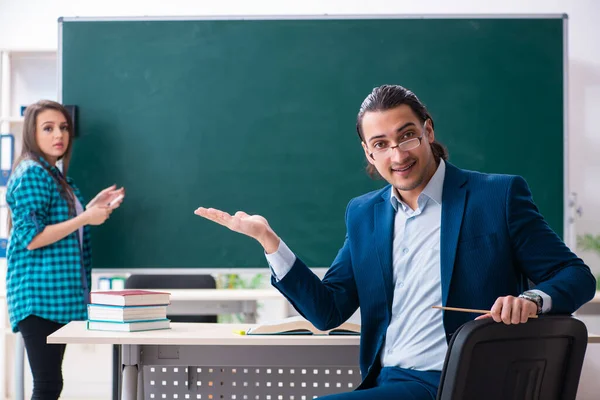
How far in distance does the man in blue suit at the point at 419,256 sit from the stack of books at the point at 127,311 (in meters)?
0.62

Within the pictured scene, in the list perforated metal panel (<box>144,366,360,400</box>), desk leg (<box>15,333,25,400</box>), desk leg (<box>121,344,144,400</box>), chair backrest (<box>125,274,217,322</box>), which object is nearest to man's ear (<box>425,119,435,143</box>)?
perforated metal panel (<box>144,366,360,400</box>)

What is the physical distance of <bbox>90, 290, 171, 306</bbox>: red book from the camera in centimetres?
236

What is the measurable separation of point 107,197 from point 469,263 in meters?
2.07

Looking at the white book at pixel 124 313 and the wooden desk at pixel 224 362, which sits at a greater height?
the white book at pixel 124 313

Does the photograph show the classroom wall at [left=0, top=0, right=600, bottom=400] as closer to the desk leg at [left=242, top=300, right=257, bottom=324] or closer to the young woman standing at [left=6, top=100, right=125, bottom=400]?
the desk leg at [left=242, top=300, right=257, bottom=324]

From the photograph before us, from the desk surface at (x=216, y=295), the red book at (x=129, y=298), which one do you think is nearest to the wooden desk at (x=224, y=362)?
the red book at (x=129, y=298)

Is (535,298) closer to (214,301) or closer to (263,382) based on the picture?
(263,382)

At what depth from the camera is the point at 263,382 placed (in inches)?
106

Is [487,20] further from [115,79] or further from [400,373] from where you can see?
[400,373]

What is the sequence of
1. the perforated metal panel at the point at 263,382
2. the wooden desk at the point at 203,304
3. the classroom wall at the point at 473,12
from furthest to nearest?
1. the classroom wall at the point at 473,12
2. the wooden desk at the point at 203,304
3. the perforated metal panel at the point at 263,382

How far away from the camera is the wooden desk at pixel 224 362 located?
2.30m

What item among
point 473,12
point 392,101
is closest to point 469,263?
point 392,101

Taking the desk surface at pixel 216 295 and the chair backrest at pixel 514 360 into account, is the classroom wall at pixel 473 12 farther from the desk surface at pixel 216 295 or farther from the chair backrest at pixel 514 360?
the chair backrest at pixel 514 360

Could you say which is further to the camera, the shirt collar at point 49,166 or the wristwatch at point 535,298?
the shirt collar at point 49,166
